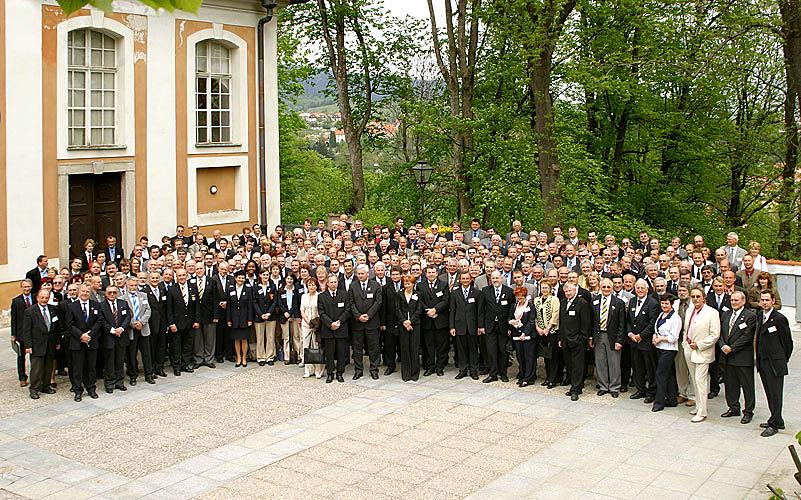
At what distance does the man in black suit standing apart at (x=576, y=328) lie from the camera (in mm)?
13227

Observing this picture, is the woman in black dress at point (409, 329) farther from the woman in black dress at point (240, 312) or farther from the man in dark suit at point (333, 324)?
the woman in black dress at point (240, 312)

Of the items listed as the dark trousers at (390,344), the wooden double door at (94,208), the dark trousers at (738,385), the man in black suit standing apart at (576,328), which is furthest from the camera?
the wooden double door at (94,208)

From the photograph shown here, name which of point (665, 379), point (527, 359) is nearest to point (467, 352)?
point (527, 359)

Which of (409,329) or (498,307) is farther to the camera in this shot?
(409,329)

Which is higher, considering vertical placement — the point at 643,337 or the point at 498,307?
the point at 498,307

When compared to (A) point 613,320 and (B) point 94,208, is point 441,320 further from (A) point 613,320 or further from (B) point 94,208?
(B) point 94,208

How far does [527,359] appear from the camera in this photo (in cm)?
1388

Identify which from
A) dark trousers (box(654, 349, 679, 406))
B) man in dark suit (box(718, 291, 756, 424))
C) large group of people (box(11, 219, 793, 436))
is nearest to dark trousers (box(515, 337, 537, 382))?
large group of people (box(11, 219, 793, 436))

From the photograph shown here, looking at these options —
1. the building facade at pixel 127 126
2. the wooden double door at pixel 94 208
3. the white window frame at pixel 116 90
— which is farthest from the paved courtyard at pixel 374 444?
the white window frame at pixel 116 90

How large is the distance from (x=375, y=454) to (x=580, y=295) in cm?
407

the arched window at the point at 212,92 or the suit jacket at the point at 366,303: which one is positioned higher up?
the arched window at the point at 212,92

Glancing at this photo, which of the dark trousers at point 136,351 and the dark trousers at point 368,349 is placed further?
the dark trousers at point 368,349

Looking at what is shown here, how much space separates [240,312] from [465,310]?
359 cm

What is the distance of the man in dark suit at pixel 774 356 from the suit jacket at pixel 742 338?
16 cm
